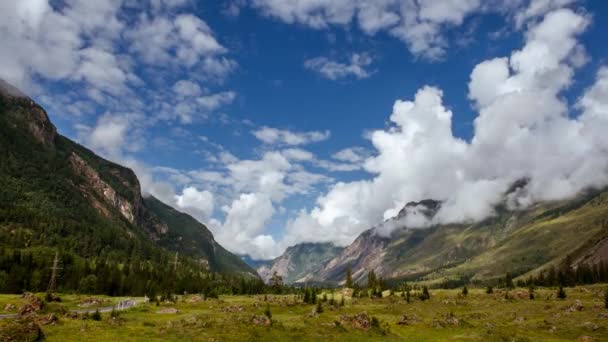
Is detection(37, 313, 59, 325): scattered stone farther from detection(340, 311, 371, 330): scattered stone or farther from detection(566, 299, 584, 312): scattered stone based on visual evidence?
detection(566, 299, 584, 312): scattered stone

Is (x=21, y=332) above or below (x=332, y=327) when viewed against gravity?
above

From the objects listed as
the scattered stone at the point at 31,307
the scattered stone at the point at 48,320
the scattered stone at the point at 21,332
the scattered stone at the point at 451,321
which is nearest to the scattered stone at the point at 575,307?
the scattered stone at the point at 451,321

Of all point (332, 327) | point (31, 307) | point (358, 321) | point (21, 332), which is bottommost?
point (332, 327)

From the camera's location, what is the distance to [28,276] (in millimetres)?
167875

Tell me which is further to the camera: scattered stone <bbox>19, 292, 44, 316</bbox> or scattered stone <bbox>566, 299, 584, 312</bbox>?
scattered stone <bbox>566, 299, 584, 312</bbox>

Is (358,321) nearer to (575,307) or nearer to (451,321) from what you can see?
(451,321)

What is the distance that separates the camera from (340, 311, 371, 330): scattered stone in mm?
75688

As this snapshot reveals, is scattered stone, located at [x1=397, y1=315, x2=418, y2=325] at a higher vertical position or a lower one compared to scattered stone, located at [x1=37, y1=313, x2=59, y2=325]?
lower

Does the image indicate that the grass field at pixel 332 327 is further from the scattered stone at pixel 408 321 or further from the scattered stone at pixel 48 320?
the scattered stone at pixel 48 320

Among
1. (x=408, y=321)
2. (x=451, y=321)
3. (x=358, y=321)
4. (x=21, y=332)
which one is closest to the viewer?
(x=21, y=332)

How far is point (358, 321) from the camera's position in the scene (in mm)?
77812

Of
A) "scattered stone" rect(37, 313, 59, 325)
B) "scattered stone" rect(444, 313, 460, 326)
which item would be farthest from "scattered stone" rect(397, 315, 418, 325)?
"scattered stone" rect(37, 313, 59, 325)

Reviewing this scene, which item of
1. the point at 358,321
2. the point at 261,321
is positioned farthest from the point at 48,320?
the point at 358,321

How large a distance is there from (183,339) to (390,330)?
41119 millimetres
